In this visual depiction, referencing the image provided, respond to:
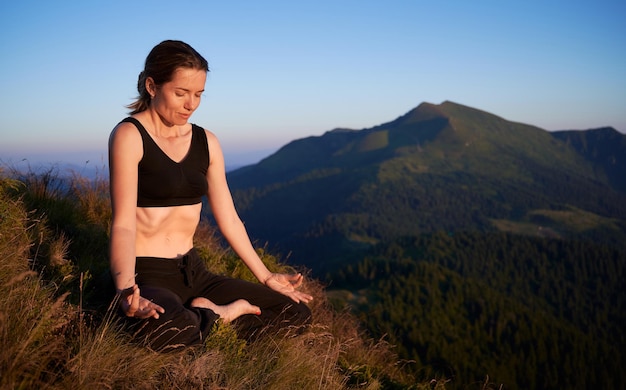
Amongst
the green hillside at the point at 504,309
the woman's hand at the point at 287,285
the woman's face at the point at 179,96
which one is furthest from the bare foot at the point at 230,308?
the green hillside at the point at 504,309

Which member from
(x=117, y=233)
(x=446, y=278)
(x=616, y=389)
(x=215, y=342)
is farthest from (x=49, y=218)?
(x=446, y=278)

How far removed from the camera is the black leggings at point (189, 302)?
3146mm

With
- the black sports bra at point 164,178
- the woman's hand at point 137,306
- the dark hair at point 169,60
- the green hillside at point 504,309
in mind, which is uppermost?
the dark hair at point 169,60

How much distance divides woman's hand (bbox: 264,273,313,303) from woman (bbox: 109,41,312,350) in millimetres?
13

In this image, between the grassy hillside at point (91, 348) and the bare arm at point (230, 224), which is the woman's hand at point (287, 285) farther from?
the grassy hillside at point (91, 348)

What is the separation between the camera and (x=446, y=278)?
355 ft

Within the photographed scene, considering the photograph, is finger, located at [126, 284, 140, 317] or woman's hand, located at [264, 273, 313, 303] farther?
woman's hand, located at [264, 273, 313, 303]

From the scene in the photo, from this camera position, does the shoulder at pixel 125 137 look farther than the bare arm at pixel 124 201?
Yes

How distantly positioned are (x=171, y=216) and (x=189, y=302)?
0.69 metres

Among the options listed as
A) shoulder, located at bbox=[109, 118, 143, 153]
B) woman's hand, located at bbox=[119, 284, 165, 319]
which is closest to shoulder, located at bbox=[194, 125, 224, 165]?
shoulder, located at bbox=[109, 118, 143, 153]

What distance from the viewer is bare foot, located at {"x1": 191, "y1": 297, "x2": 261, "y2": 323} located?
372 centimetres

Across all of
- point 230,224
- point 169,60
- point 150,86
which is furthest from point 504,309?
point 169,60

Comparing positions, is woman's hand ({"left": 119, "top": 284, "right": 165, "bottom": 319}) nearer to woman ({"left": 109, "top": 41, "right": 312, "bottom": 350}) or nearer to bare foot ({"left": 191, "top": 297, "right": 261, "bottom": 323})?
woman ({"left": 109, "top": 41, "right": 312, "bottom": 350})

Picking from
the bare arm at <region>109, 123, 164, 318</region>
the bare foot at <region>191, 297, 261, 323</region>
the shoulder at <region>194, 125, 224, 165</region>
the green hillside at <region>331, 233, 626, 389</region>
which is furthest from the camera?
the green hillside at <region>331, 233, 626, 389</region>
